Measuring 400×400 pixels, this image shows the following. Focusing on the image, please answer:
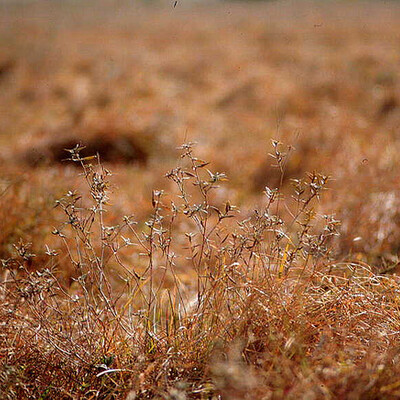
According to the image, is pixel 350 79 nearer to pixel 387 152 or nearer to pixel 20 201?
pixel 387 152

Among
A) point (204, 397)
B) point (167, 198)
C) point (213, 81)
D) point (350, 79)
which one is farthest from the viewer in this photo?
point (213, 81)

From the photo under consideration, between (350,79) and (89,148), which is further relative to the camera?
(350,79)

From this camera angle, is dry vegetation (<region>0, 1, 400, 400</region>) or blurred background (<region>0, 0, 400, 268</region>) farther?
blurred background (<region>0, 0, 400, 268</region>)

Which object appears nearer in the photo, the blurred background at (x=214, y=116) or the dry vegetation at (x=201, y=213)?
the dry vegetation at (x=201, y=213)

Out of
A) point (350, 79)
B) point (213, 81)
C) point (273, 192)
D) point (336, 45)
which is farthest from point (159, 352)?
point (336, 45)

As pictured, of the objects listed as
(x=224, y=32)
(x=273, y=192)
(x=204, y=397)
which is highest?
(x=273, y=192)
